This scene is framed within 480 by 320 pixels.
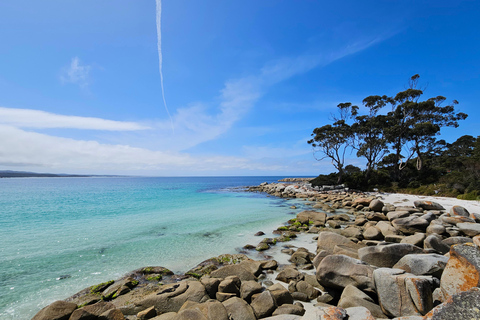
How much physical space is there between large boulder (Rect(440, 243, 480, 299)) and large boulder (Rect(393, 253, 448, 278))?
796 millimetres

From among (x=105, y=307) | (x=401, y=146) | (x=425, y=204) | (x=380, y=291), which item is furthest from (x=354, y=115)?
(x=105, y=307)

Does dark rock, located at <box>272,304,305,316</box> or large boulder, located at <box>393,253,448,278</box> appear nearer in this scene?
dark rock, located at <box>272,304,305,316</box>

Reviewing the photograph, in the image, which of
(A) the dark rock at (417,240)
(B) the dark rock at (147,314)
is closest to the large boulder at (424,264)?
(A) the dark rock at (417,240)

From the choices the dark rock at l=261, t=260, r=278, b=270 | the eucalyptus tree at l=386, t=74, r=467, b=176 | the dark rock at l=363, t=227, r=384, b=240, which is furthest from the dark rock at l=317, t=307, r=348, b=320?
the eucalyptus tree at l=386, t=74, r=467, b=176

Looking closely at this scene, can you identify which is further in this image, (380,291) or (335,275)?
(335,275)

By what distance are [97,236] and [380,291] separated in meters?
15.2

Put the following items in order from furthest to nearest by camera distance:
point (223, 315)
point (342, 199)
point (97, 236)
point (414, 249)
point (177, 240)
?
point (342, 199) < point (97, 236) < point (177, 240) < point (414, 249) < point (223, 315)

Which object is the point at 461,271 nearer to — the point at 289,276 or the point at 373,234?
the point at 289,276

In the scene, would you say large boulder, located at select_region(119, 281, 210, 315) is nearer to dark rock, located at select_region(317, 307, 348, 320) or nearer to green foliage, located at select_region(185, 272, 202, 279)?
green foliage, located at select_region(185, 272, 202, 279)

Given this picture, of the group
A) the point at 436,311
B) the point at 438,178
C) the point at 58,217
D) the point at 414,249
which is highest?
the point at 438,178

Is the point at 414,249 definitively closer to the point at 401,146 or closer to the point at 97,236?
the point at 97,236

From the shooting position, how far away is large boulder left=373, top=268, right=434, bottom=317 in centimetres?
404

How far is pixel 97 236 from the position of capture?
13.2 metres

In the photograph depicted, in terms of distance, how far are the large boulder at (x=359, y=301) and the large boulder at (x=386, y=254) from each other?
1754 mm
